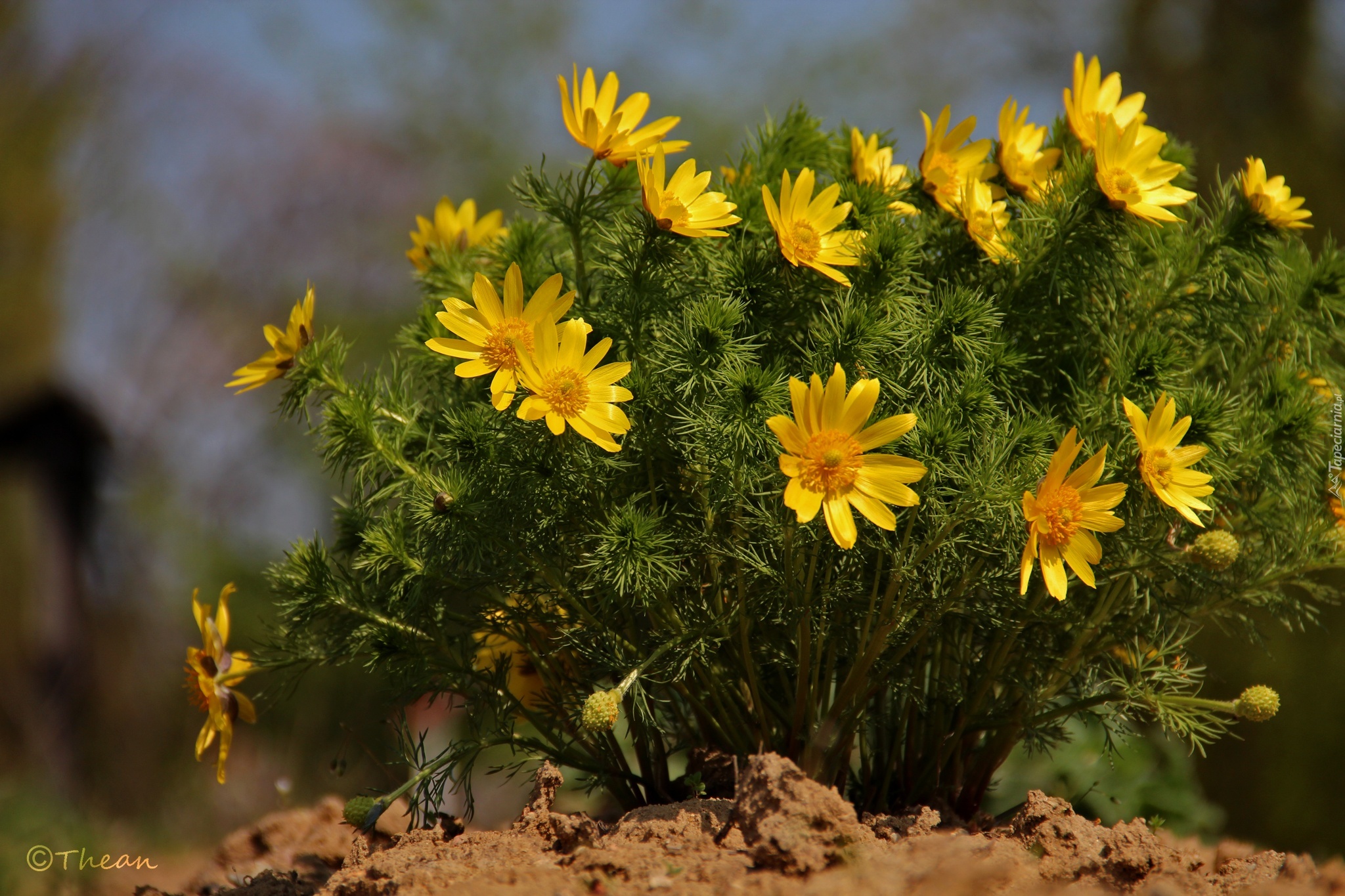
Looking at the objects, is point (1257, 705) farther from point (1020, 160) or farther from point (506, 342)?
point (506, 342)

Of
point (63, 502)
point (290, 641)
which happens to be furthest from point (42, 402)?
point (290, 641)

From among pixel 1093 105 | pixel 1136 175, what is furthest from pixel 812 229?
pixel 1093 105

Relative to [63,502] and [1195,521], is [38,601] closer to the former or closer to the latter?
[63,502]

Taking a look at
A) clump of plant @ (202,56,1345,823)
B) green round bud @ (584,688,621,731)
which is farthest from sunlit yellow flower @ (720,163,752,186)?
green round bud @ (584,688,621,731)

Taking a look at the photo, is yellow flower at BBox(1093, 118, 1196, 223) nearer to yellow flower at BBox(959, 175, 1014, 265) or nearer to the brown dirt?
yellow flower at BBox(959, 175, 1014, 265)

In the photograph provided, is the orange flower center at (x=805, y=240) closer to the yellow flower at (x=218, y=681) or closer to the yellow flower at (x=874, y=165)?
the yellow flower at (x=874, y=165)

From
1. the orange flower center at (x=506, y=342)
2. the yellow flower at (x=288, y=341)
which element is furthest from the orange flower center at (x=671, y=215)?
the yellow flower at (x=288, y=341)
